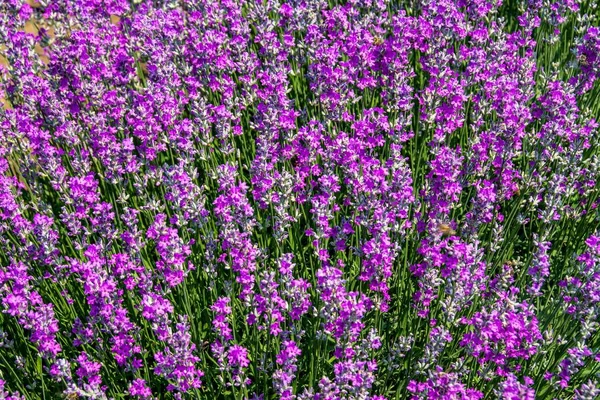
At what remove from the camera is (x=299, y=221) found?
4.54m

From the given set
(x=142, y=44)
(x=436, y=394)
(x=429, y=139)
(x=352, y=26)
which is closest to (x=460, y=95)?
(x=429, y=139)

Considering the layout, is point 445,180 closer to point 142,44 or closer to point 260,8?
point 260,8

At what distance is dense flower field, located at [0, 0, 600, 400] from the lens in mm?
3219

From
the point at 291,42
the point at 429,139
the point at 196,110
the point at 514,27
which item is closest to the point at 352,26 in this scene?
the point at 291,42

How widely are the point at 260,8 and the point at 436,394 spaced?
3.66 meters

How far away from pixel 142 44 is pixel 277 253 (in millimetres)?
2710

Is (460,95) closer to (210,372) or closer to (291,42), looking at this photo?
(291,42)

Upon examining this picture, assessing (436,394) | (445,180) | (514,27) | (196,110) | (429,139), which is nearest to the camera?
(436,394)

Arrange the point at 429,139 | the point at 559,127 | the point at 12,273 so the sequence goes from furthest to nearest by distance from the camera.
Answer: the point at 429,139
the point at 559,127
the point at 12,273

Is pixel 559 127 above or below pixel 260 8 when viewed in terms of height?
below

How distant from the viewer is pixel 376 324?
11.8 feet

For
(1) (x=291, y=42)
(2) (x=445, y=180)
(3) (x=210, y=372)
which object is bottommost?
(3) (x=210, y=372)

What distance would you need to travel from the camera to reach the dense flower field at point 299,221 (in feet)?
10.6

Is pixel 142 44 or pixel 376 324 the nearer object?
pixel 376 324
